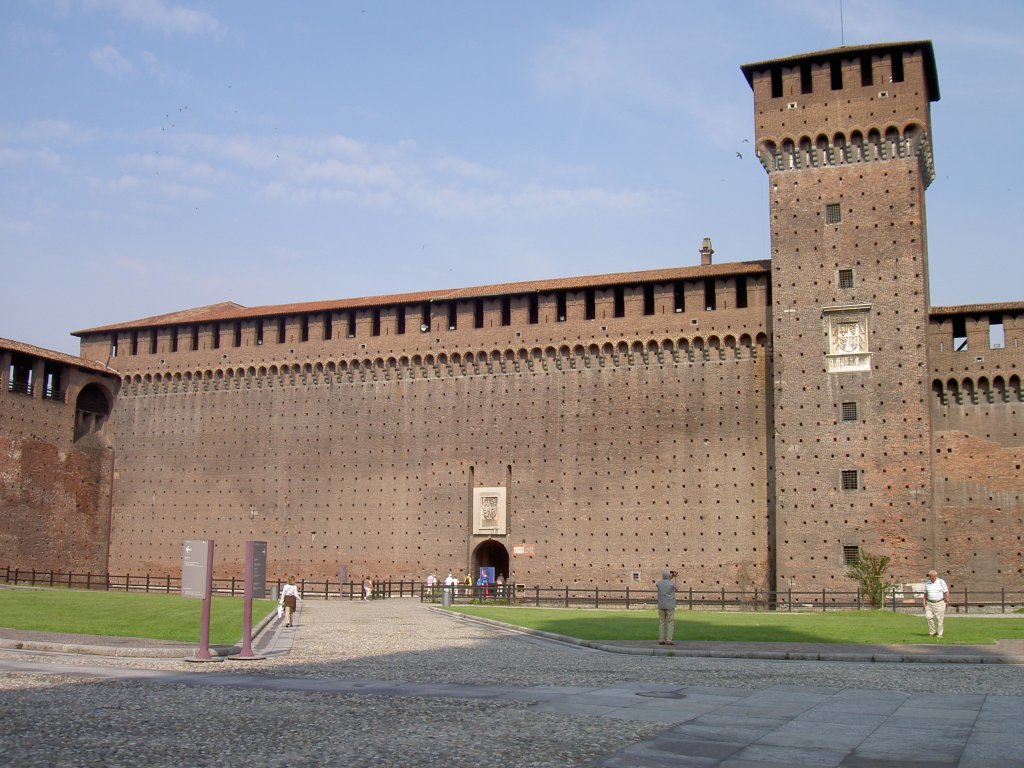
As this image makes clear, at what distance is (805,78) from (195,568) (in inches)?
1025

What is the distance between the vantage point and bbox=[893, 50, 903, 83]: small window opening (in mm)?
31656

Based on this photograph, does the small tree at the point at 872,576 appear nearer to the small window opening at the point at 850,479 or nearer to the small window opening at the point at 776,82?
the small window opening at the point at 850,479

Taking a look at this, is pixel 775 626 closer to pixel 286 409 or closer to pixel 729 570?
pixel 729 570

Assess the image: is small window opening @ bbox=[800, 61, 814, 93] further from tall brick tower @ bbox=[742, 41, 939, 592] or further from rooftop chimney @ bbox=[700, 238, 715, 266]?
rooftop chimney @ bbox=[700, 238, 715, 266]

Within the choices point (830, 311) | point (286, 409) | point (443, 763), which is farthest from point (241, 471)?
point (443, 763)

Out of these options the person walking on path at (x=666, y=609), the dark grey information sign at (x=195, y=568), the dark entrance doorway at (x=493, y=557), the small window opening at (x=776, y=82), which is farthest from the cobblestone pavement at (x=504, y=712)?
the small window opening at (x=776, y=82)

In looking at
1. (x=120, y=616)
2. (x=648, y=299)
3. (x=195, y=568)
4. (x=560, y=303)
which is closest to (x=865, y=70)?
(x=648, y=299)

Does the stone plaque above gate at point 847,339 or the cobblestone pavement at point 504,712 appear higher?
the stone plaque above gate at point 847,339

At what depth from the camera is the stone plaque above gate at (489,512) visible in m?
34.8

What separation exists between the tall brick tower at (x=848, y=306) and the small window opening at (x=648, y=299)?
417 cm

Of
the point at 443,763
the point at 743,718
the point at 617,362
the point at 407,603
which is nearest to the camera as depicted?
the point at 443,763

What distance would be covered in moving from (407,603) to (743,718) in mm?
22781

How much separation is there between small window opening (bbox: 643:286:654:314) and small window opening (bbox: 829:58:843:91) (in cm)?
829

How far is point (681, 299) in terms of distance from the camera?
34281 millimetres
